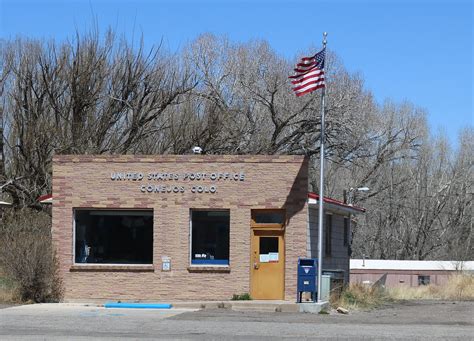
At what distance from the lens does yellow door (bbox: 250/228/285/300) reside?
887 inches

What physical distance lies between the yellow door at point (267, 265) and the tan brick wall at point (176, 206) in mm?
199

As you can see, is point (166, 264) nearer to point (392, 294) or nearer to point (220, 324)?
point (220, 324)

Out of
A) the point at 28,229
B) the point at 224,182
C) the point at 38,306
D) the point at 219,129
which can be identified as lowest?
the point at 38,306

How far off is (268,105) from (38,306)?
22.8 m

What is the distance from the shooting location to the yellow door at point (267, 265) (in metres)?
22.5

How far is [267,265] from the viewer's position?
2267 centimetres

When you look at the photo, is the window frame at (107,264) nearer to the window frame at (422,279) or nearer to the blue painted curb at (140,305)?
the blue painted curb at (140,305)

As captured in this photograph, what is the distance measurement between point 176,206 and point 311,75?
573 centimetres

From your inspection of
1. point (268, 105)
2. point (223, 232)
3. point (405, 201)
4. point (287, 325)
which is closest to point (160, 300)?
point (223, 232)

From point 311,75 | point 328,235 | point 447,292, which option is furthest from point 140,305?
point 447,292

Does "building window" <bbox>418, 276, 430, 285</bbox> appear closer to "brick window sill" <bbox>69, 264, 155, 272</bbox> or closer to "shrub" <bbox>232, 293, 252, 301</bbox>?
"shrub" <bbox>232, 293, 252, 301</bbox>

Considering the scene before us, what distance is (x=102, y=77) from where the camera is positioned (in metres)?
36.2

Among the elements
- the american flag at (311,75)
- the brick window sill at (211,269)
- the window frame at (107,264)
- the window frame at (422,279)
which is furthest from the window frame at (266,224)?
the window frame at (422,279)

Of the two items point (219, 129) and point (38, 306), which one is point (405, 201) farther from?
point (38, 306)
